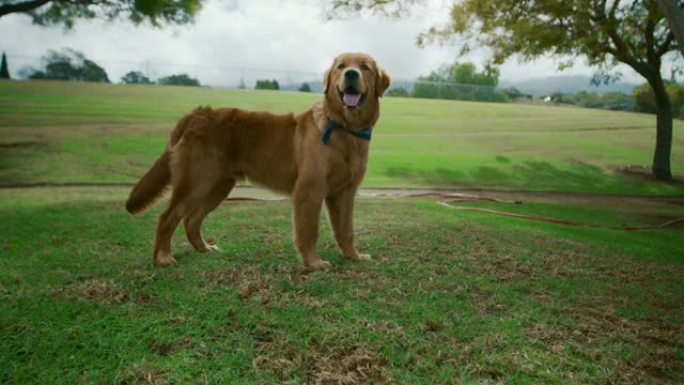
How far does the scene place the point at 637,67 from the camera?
14.0 meters

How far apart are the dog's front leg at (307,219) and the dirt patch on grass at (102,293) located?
50.3 inches

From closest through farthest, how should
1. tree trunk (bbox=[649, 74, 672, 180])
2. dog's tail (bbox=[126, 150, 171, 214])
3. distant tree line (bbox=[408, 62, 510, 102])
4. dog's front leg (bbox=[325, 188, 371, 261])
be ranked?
dog's tail (bbox=[126, 150, 171, 214]) → dog's front leg (bbox=[325, 188, 371, 261]) → tree trunk (bbox=[649, 74, 672, 180]) → distant tree line (bbox=[408, 62, 510, 102])

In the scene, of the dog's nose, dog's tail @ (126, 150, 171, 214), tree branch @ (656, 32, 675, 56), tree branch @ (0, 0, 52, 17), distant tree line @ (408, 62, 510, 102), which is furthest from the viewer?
distant tree line @ (408, 62, 510, 102)

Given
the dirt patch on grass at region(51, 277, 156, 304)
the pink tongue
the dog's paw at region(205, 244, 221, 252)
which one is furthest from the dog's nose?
the dirt patch on grass at region(51, 277, 156, 304)

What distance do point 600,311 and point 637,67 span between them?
1324 cm

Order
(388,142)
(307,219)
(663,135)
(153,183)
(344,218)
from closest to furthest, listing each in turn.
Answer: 1. (307,219)
2. (153,183)
3. (344,218)
4. (663,135)
5. (388,142)

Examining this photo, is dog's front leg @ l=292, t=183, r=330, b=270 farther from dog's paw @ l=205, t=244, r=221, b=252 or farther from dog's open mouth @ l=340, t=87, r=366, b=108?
dog's paw @ l=205, t=244, r=221, b=252

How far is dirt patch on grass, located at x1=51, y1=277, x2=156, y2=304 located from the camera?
3.20 metres

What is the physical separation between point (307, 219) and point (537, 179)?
37.8ft

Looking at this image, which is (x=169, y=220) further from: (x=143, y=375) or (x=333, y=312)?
(x=143, y=375)

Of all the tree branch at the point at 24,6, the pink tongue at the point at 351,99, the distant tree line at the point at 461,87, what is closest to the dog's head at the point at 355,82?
the pink tongue at the point at 351,99

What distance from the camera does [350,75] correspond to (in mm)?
3936

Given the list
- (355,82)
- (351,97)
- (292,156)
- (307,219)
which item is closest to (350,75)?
(355,82)

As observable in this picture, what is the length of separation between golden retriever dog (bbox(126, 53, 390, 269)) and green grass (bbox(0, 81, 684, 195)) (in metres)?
7.73
